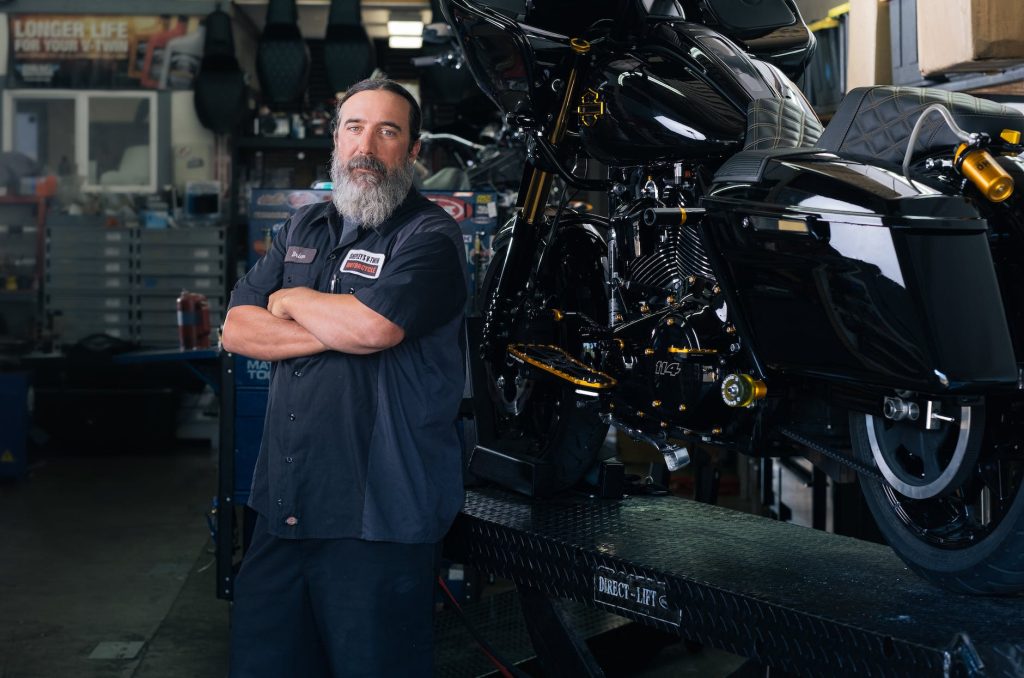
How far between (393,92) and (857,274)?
1144mm

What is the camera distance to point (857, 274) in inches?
71.7

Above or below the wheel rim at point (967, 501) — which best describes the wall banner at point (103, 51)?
above

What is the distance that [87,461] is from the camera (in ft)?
25.1

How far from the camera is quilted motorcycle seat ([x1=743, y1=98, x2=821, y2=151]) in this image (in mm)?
2318

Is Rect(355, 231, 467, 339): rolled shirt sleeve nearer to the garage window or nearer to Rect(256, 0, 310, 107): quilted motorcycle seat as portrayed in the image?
Rect(256, 0, 310, 107): quilted motorcycle seat

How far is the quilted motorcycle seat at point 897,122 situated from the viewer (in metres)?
1.96

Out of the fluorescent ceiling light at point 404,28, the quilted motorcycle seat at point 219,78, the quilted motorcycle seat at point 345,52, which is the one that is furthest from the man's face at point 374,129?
the fluorescent ceiling light at point 404,28

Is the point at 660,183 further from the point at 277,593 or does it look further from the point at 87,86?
the point at 87,86

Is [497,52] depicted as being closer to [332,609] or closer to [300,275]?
[300,275]

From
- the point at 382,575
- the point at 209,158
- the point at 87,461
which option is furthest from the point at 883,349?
the point at 209,158

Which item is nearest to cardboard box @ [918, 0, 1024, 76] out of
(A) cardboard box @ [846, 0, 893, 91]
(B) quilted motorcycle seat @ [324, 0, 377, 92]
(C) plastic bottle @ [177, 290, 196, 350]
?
(A) cardboard box @ [846, 0, 893, 91]

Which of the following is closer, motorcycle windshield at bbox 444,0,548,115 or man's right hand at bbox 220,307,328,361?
man's right hand at bbox 220,307,328,361

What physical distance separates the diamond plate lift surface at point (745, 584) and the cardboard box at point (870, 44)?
1.69 meters

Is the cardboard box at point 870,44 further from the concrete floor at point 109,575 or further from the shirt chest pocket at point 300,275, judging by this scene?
the concrete floor at point 109,575
